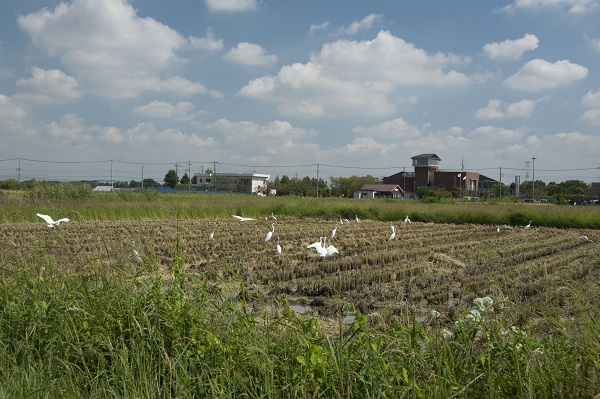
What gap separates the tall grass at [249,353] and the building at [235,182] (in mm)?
57381

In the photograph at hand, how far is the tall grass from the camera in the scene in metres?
2.70

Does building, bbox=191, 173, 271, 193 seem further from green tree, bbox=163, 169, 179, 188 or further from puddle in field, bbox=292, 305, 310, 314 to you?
puddle in field, bbox=292, 305, 310, 314

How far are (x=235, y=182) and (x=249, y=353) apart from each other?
64.1 m

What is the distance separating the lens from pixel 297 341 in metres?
3.24

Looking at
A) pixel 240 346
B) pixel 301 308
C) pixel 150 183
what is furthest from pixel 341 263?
pixel 150 183

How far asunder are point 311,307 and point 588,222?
20.3m

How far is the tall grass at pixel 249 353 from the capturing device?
270 centimetres

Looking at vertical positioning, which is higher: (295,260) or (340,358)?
(340,358)

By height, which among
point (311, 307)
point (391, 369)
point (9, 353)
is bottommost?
point (311, 307)

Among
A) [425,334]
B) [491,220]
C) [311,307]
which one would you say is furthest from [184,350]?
[491,220]

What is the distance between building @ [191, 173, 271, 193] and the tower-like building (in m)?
18.5

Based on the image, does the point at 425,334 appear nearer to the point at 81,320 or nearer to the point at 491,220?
the point at 81,320

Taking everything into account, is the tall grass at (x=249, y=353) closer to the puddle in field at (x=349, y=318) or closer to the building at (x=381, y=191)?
the puddle in field at (x=349, y=318)

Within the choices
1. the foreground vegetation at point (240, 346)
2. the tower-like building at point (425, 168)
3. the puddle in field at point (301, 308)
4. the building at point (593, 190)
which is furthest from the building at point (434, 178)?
the foreground vegetation at point (240, 346)
